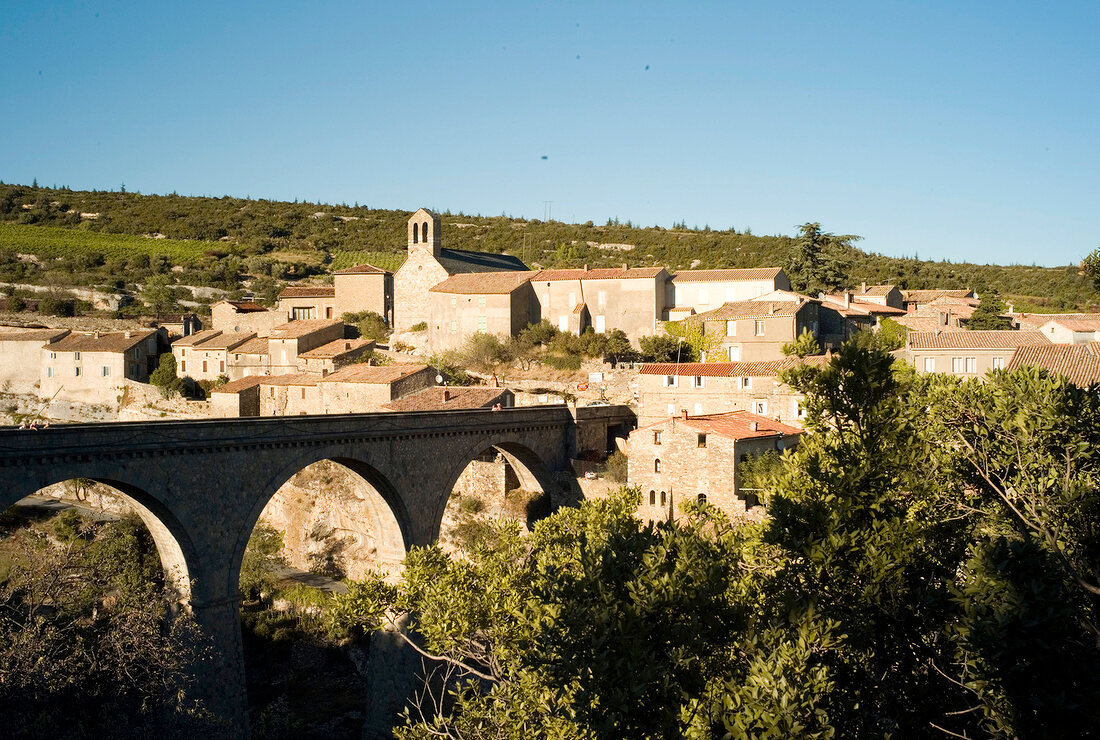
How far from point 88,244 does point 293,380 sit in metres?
45.4

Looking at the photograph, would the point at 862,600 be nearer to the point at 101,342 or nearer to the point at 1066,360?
the point at 1066,360

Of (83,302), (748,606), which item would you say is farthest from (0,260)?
(748,606)

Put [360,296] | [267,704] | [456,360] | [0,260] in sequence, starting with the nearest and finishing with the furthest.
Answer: [267,704] < [456,360] < [360,296] < [0,260]

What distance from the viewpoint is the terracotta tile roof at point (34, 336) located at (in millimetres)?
41750

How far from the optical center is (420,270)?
4588 cm

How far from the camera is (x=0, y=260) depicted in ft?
211

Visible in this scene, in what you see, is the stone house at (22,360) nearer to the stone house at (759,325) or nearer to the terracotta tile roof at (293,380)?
the terracotta tile roof at (293,380)

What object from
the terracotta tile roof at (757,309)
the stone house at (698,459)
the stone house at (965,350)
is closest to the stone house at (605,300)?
the terracotta tile roof at (757,309)

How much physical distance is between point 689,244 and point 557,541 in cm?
6679

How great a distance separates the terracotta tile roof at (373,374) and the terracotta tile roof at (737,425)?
1114 centimetres

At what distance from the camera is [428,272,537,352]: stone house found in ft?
134

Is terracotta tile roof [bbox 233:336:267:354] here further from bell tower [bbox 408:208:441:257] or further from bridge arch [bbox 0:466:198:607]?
bridge arch [bbox 0:466:198:607]

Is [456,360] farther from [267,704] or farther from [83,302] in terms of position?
[83,302]

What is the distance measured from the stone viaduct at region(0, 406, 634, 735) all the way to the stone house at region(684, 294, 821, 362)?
42.2 feet
